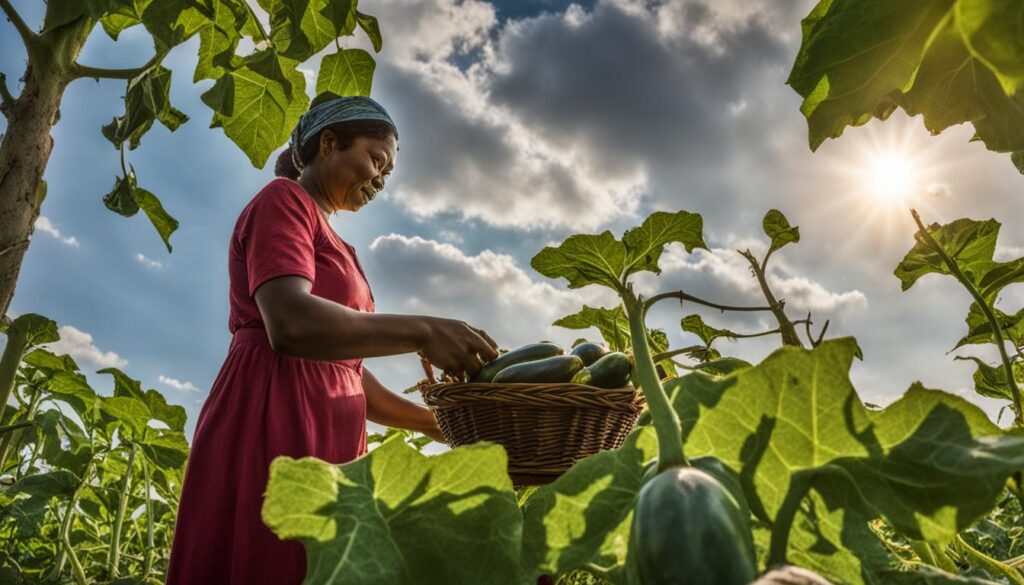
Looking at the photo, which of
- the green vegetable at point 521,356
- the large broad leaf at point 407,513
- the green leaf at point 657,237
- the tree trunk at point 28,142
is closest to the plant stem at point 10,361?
the tree trunk at point 28,142

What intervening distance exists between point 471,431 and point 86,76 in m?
1.06

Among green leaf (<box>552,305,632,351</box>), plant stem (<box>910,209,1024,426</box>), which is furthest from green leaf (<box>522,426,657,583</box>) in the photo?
green leaf (<box>552,305,632,351</box>)

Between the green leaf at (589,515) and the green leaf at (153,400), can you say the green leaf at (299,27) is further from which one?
the green leaf at (153,400)

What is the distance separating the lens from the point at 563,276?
0.89 meters

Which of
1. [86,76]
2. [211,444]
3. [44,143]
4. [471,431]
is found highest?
[86,76]

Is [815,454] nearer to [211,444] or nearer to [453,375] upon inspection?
[453,375]

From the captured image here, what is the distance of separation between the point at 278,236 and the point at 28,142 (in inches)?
19.1

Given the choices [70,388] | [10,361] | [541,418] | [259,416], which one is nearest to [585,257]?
[541,418]

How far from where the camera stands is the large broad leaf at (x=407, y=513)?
33 cm

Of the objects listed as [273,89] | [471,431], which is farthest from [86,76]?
[471,431]

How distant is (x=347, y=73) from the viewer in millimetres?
1587

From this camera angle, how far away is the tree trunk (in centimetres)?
141

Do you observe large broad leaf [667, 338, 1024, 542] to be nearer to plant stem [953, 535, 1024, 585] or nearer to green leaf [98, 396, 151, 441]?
plant stem [953, 535, 1024, 585]

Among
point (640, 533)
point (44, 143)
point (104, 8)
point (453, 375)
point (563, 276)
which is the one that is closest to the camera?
point (640, 533)
